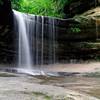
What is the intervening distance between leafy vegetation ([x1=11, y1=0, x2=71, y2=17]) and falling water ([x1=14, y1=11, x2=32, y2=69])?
3.22 metres

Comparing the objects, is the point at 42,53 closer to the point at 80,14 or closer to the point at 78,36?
the point at 78,36

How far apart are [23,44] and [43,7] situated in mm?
8514

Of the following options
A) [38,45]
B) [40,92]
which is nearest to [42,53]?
[38,45]

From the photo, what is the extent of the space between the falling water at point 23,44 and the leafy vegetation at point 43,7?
3.22m

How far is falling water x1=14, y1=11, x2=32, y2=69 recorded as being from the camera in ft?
59.8

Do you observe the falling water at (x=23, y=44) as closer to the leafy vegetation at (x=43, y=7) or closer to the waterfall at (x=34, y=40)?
the waterfall at (x=34, y=40)

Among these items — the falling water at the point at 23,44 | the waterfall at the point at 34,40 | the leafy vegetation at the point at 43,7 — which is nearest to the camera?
the falling water at the point at 23,44

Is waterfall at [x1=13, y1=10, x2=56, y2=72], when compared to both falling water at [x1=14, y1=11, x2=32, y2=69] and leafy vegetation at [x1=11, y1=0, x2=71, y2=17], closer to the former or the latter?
falling water at [x1=14, y1=11, x2=32, y2=69]

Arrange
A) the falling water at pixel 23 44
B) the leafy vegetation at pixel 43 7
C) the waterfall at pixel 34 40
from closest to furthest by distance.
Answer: the falling water at pixel 23 44, the waterfall at pixel 34 40, the leafy vegetation at pixel 43 7

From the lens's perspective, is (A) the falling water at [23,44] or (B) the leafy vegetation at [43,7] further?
(B) the leafy vegetation at [43,7]

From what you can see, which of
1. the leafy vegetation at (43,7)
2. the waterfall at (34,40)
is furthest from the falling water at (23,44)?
the leafy vegetation at (43,7)

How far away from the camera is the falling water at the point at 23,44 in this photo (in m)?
18.2

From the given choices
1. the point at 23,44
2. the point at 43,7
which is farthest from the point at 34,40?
the point at 43,7

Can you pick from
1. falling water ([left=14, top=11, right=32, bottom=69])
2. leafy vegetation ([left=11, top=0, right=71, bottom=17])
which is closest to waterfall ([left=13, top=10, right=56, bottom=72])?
falling water ([left=14, top=11, right=32, bottom=69])
